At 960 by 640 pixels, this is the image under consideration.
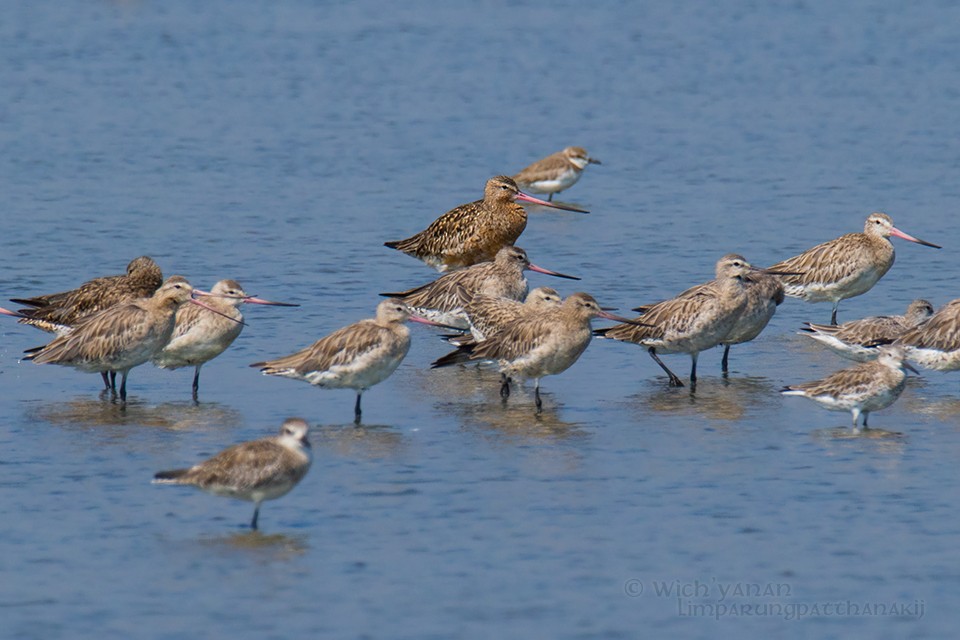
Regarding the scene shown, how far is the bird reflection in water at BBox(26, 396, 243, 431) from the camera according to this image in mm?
12500

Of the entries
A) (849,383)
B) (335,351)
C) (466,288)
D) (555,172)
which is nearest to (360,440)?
(335,351)

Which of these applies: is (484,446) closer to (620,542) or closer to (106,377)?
(620,542)

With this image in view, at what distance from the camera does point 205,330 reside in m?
13.5

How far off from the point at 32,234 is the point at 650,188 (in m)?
7.94

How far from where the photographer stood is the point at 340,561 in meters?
9.57

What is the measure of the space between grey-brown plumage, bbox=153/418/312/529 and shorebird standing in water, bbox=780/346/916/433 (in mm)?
Result: 4059

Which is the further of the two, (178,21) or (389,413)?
(178,21)

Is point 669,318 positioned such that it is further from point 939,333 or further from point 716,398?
point 939,333

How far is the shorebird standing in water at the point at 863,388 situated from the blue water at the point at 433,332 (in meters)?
0.26

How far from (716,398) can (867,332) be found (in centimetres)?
158

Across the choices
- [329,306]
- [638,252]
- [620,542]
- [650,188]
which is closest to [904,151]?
[650,188]

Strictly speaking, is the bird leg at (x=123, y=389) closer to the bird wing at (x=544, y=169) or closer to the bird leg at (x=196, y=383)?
the bird leg at (x=196, y=383)

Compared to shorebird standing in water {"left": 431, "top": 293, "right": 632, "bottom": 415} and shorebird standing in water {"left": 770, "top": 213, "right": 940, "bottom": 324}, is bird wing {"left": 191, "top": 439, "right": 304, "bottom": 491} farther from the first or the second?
shorebird standing in water {"left": 770, "top": 213, "right": 940, "bottom": 324}

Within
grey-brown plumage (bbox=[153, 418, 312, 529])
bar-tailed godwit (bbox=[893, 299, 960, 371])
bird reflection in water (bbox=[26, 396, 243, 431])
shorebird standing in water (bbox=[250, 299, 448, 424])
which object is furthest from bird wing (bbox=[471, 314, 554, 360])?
grey-brown plumage (bbox=[153, 418, 312, 529])
